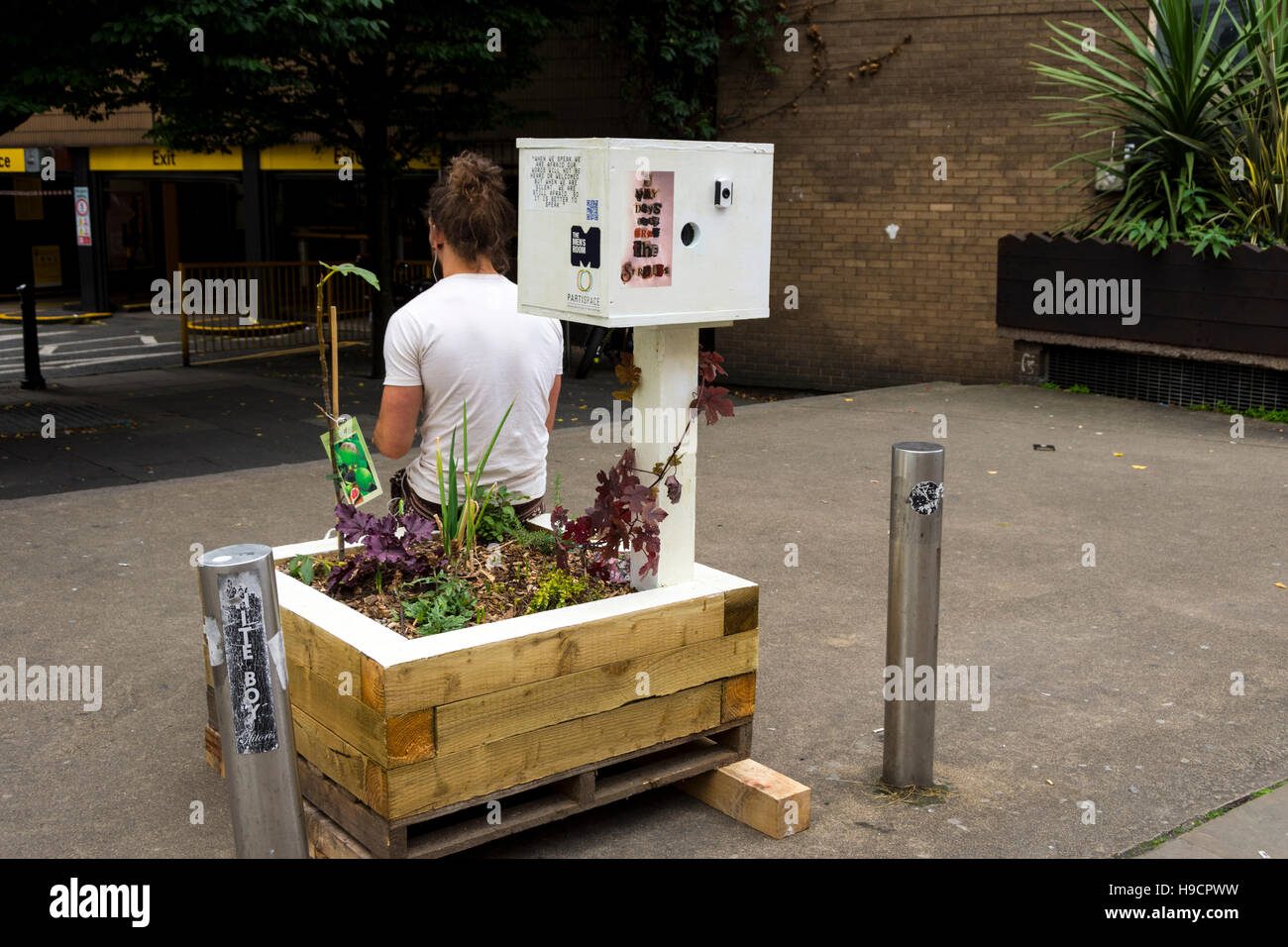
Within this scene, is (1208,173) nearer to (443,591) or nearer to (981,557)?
(981,557)

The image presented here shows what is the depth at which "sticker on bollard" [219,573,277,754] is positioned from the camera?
2746 mm

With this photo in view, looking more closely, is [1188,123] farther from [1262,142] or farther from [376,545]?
[376,545]

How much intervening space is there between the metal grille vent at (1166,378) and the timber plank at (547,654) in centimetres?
838

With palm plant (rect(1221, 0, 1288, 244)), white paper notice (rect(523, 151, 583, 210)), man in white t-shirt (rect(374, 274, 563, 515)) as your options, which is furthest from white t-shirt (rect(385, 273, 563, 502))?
palm plant (rect(1221, 0, 1288, 244))

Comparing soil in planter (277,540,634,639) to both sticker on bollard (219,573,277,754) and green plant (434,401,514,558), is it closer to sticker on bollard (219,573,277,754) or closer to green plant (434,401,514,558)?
green plant (434,401,514,558)

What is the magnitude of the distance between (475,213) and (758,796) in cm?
202

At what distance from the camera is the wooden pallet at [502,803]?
11.1 feet

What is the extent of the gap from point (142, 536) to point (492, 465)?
3513 mm

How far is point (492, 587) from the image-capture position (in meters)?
3.91

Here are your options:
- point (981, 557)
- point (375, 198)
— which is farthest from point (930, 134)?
point (981, 557)

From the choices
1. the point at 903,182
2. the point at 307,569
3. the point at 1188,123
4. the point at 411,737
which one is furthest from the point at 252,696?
the point at 903,182

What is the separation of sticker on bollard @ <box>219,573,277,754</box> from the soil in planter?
0.84 meters

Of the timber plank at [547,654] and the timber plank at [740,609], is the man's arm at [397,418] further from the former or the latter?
the timber plank at [740,609]

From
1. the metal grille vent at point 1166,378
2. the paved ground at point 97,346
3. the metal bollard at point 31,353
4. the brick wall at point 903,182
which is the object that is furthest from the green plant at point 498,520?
the paved ground at point 97,346
